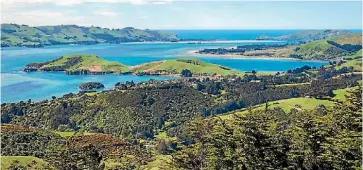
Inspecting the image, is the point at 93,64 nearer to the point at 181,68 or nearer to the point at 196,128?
the point at 181,68

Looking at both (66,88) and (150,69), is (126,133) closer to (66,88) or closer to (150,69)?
(66,88)

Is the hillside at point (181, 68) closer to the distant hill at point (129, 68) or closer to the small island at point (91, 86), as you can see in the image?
the distant hill at point (129, 68)

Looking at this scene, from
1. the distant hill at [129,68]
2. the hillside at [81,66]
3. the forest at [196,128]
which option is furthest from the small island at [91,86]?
the hillside at [81,66]

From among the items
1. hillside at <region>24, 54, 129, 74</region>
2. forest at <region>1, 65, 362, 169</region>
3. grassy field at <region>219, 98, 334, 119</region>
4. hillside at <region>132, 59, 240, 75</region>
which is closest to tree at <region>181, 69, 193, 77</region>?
forest at <region>1, 65, 362, 169</region>

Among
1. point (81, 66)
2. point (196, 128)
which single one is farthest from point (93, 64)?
point (196, 128)

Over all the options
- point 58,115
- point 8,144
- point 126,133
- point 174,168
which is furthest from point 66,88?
point 174,168

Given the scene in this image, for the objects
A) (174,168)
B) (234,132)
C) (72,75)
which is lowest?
(72,75)
